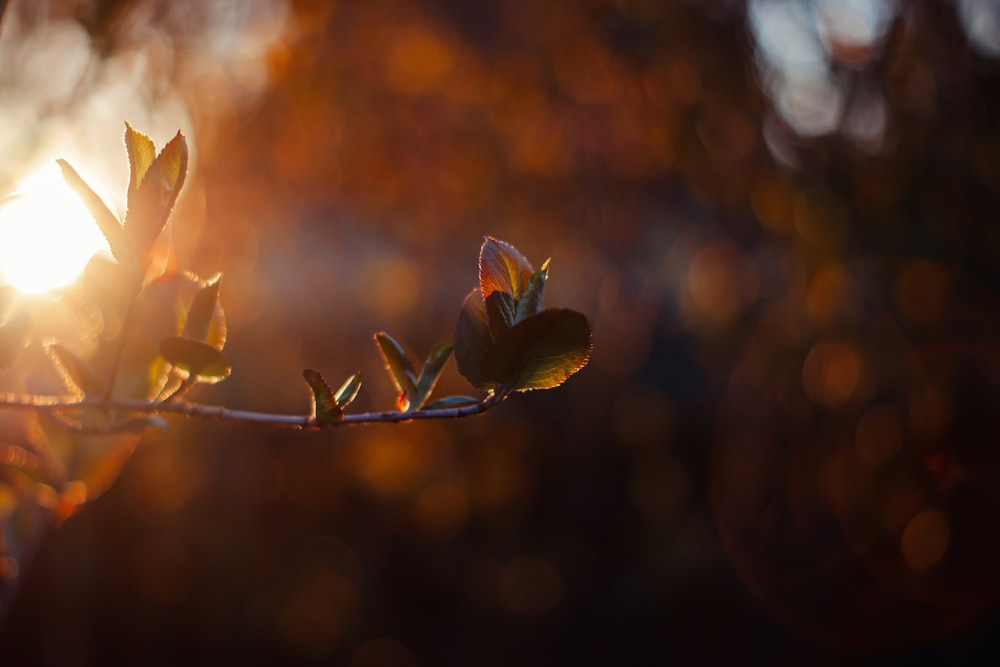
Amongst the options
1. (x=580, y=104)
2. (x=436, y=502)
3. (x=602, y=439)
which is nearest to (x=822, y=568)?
(x=602, y=439)

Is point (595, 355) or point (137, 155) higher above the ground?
point (595, 355)

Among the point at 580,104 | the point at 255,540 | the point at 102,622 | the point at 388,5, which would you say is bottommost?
the point at 102,622

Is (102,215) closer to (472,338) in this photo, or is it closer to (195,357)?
(195,357)

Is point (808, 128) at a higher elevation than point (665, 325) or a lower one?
lower

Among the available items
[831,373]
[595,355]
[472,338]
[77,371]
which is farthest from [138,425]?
[595,355]

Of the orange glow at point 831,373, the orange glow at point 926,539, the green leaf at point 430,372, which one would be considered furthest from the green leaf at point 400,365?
the orange glow at point 926,539

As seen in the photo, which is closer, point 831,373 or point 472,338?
point 472,338

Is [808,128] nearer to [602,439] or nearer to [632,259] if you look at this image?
[632,259]

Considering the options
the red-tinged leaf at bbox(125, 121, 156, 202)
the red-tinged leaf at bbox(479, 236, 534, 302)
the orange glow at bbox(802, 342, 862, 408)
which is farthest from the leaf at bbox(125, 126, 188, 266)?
the orange glow at bbox(802, 342, 862, 408)
